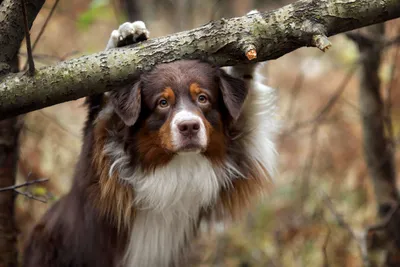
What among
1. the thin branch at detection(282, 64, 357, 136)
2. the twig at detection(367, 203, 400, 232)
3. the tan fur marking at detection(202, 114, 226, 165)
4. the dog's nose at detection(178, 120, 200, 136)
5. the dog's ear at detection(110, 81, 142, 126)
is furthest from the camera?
the thin branch at detection(282, 64, 357, 136)

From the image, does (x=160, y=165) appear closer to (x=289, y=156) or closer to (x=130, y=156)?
(x=130, y=156)

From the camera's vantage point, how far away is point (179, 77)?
12.4 feet

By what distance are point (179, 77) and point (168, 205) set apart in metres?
1.15

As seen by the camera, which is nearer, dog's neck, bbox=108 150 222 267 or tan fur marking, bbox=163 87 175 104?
tan fur marking, bbox=163 87 175 104

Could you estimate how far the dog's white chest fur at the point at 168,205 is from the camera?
4.22m

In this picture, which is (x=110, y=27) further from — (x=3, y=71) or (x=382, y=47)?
(x=3, y=71)

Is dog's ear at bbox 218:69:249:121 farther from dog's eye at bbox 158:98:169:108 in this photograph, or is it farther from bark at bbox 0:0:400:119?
bark at bbox 0:0:400:119

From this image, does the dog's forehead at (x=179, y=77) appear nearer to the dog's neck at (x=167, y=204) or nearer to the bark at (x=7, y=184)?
the dog's neck at (x=167, y=204)

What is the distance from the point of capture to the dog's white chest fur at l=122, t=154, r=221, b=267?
4.22 meters

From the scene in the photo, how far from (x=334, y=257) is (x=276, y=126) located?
7.90ft

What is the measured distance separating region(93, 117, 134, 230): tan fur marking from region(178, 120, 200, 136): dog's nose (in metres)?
0.82

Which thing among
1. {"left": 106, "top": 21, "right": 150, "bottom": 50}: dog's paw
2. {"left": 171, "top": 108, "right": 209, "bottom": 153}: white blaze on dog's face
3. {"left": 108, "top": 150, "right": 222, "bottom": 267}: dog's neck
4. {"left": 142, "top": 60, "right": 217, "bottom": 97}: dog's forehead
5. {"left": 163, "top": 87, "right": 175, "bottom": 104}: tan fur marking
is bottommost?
{"left": 108, "top": 150, "right": 222, "bottom": 267}: dog's neck

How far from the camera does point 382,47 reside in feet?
17.8

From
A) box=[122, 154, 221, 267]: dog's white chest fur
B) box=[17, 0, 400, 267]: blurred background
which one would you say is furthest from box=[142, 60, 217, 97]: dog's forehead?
box=[17, 0, 400, 267]: blurred background
